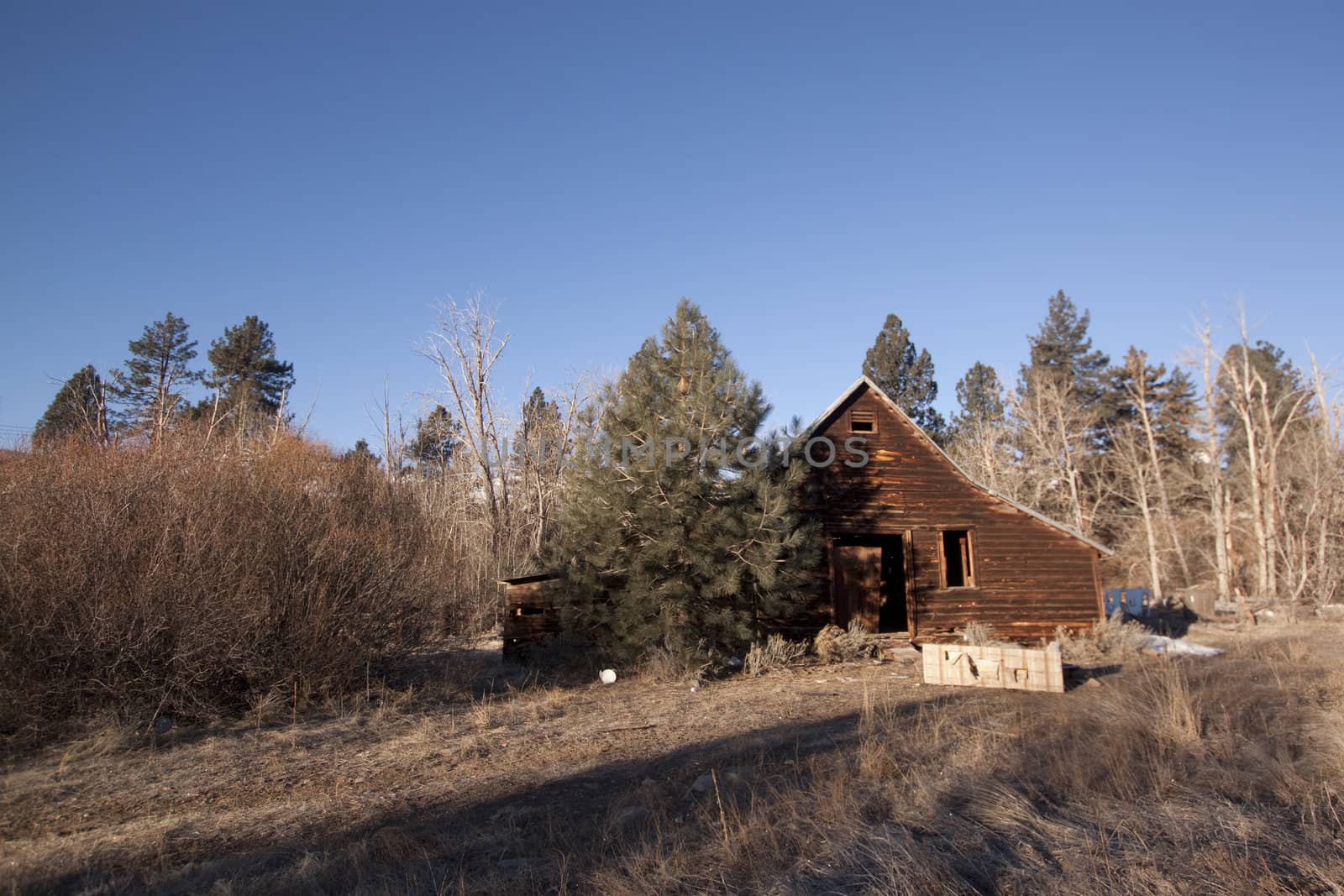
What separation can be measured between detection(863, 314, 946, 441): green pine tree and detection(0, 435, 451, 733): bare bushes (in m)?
32.4

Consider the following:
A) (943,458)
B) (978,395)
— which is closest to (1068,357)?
(978,395)

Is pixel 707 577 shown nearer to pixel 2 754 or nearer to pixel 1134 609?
pixel 2 754

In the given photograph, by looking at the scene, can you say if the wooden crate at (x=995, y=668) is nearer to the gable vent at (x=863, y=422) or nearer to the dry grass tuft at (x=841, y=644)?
the dry grass tuft at (x=841, y=644)

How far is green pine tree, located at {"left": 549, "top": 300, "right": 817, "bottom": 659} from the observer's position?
537 inches

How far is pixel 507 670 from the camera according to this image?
14.5 metres

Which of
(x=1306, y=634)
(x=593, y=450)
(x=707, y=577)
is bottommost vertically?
(x=1306, y=634)

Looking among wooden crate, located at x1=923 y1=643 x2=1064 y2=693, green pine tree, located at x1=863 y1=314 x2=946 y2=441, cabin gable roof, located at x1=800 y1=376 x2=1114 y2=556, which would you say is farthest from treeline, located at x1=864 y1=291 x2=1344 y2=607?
wooden crate, located at x1=923 y1=643 x2=1064 y2=693

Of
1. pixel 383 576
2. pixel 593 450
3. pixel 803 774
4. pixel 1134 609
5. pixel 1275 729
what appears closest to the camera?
pixel 803 774

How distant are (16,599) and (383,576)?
14.4 feet

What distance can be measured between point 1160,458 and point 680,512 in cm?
3436

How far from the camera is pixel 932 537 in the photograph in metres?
18.0

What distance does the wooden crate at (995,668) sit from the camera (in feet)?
38.8

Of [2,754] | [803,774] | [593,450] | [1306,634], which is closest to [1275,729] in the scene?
[803,774]

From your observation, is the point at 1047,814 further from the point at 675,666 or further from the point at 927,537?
the point at 927,537
